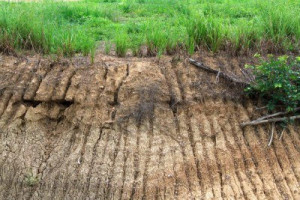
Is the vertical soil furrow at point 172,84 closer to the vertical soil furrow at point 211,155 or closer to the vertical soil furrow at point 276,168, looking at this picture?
the vertical soil furrow at point 211,155

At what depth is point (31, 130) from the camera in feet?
17.6

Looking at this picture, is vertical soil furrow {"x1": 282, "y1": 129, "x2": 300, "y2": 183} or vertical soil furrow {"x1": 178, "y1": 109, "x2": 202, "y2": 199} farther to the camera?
vertical soil furrow {"x1": 282, "y1": 129, "x2": 300, "y2": 183}

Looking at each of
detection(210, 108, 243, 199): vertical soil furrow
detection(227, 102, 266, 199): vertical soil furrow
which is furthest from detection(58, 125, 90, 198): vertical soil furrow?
detection(227, 102, 266, 199): vertical soil furrow

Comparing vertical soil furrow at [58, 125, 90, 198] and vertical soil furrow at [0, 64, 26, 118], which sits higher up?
vertical soil furrow at [0, 64, 26, 118]

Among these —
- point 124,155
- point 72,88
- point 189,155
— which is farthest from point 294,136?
point 72,88

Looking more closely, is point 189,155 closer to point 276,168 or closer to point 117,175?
point 117,175

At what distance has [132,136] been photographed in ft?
17.0

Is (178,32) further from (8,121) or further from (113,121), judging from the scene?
(8,121)

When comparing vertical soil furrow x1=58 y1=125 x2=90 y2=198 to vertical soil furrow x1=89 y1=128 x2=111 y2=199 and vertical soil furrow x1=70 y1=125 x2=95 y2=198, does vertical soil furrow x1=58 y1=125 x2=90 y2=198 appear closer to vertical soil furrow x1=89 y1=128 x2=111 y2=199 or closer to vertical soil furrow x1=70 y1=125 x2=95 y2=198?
vertical soil furrow x1=70 y1=125 x2=95 y2=198

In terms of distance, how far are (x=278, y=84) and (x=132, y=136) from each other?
1819 millimetres

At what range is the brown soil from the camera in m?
4.98

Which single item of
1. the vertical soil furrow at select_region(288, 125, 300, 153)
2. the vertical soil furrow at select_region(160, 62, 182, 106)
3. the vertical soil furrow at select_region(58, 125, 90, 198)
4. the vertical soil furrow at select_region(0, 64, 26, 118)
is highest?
the vertical soil furrow at select_region(160, 62, 182, 106)

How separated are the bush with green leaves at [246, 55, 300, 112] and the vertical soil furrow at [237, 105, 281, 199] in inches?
13.5

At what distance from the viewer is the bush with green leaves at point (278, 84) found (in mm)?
5281
